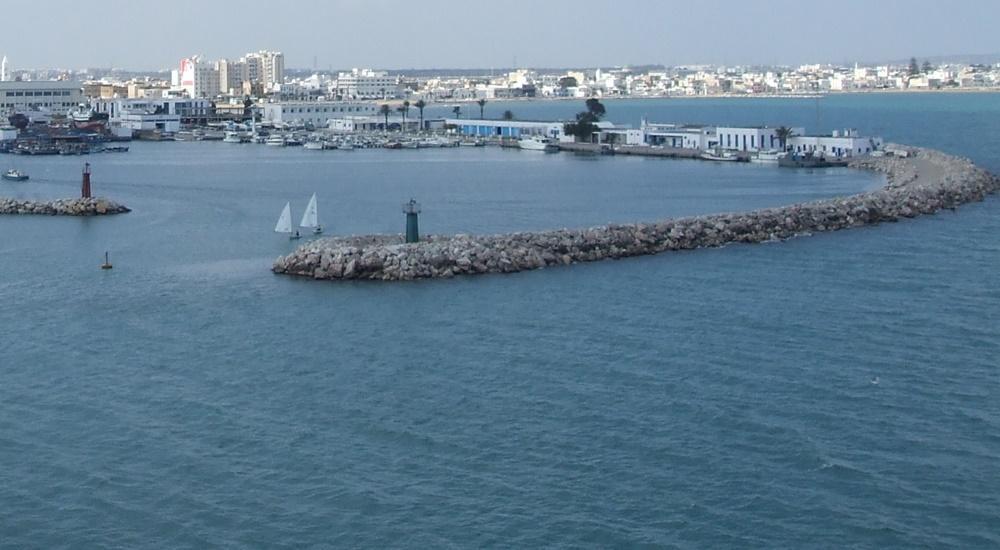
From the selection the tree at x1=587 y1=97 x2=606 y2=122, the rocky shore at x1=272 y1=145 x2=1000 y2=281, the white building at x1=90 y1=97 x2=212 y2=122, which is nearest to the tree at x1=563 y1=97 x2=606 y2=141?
the tree at x1=587 y1=97 x2=606 y2=122

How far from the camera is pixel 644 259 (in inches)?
310

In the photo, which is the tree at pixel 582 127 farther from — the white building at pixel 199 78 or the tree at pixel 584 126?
the white building at pixel 199 78

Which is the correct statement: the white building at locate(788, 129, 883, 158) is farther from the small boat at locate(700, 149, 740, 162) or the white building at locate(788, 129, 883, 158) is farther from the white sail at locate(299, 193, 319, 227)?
the white sail at locate(299, 193, 319, 227)

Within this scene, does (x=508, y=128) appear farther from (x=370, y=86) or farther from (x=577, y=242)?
(x=370, y=86)

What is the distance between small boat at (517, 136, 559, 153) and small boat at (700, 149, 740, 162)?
9.46 ft

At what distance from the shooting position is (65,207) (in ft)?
35.1

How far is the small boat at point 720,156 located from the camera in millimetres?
16531

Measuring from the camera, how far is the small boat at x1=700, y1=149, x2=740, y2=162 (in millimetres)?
16531

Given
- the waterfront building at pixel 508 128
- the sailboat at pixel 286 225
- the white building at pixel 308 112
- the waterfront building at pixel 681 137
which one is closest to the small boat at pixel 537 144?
the waterfront building at pixel 508 128

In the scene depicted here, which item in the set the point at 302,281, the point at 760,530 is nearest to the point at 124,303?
the point at 302,281

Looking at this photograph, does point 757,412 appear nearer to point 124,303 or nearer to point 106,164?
point 124,303

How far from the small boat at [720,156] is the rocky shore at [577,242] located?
586 centimetres

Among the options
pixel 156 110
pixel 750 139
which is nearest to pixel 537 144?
pixel 750 139

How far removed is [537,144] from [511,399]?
1512 centimetres
